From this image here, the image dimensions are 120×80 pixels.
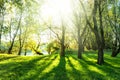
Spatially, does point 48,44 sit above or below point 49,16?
below

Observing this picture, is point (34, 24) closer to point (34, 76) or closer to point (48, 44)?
point (48, 44)

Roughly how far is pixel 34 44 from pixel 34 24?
26055mm

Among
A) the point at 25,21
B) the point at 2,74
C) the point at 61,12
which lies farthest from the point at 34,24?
the point at 2,74

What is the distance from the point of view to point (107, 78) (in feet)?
61.6

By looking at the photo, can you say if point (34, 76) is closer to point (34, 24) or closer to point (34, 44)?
point (34, 24)

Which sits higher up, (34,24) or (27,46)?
(34,24)

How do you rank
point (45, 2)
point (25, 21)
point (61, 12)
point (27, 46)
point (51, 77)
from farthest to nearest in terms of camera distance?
point (27, 46)
point (25, 21)
point (45, 2)
point (61, 12)
point (51, 77)

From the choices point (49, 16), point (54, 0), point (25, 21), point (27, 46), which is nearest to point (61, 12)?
point (54, 0)

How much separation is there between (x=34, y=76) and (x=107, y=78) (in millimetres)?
5765

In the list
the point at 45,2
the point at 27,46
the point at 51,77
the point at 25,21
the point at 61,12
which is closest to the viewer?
the point at 51,77

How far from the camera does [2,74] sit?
19125 mm

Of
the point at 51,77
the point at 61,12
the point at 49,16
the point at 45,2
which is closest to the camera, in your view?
the point at 51,77

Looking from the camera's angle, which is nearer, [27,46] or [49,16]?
[49,16]

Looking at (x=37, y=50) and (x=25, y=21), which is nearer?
(x=25, y=21)
